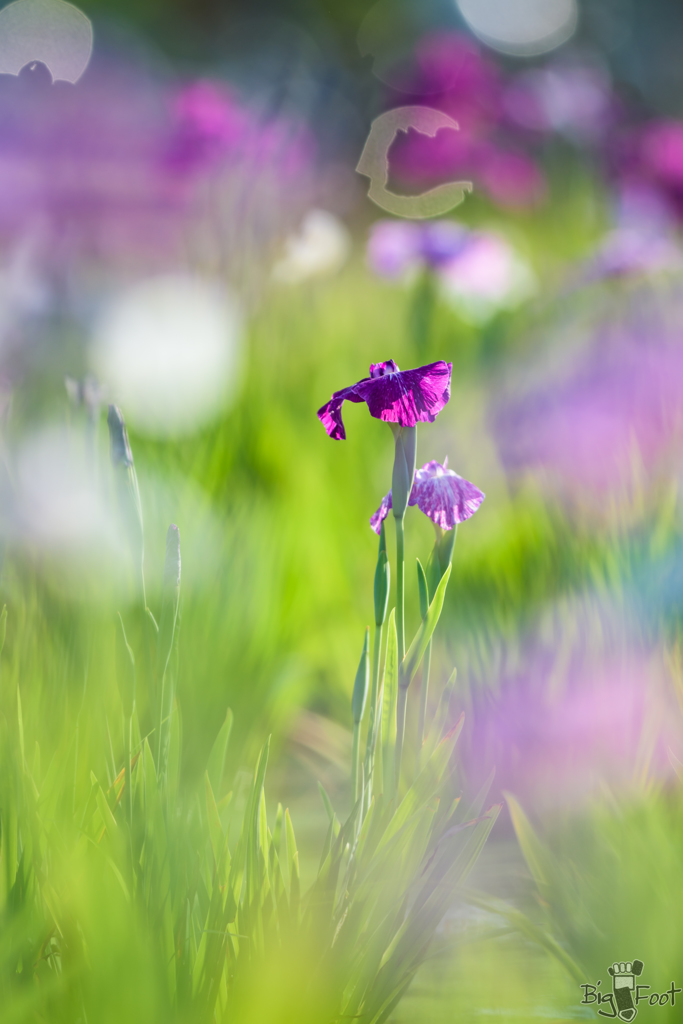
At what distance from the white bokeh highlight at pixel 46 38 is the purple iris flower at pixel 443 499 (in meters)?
0.58

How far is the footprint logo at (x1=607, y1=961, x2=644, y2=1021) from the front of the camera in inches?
17.1

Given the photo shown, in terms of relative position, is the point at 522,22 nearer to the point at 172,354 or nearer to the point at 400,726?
the point at 172,354

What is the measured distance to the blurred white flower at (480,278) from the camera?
1.20 meters

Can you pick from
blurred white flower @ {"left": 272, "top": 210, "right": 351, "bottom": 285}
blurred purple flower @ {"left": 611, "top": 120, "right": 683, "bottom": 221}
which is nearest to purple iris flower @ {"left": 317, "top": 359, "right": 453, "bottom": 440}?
blurred white flower @ {"left": 272, "top": 210, "right": 351, "bottom": 285}

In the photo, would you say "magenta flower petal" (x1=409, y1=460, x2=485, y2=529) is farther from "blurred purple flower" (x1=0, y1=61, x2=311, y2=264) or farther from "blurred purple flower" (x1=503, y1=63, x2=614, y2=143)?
"blurred purple flower" (x1=503, y1=63, x2=614, y2=143)

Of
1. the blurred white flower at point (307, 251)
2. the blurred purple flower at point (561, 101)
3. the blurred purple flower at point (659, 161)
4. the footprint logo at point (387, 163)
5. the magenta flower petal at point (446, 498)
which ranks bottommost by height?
the magenta flower petal at point (446, 498)

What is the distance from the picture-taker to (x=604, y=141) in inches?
64.9

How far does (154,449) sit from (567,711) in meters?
0.52

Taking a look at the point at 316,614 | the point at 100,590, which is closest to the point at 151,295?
the point at 316,614

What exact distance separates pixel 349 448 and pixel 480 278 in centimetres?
35

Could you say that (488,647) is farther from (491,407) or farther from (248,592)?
(491,407)

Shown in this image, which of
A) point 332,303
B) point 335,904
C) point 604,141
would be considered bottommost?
point 335,904

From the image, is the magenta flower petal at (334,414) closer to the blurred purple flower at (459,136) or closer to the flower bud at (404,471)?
the flower bud at (404,471)

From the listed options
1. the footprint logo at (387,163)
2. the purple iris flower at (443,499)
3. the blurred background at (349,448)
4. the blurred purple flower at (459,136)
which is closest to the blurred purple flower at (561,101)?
the blurred background at (349,448)
